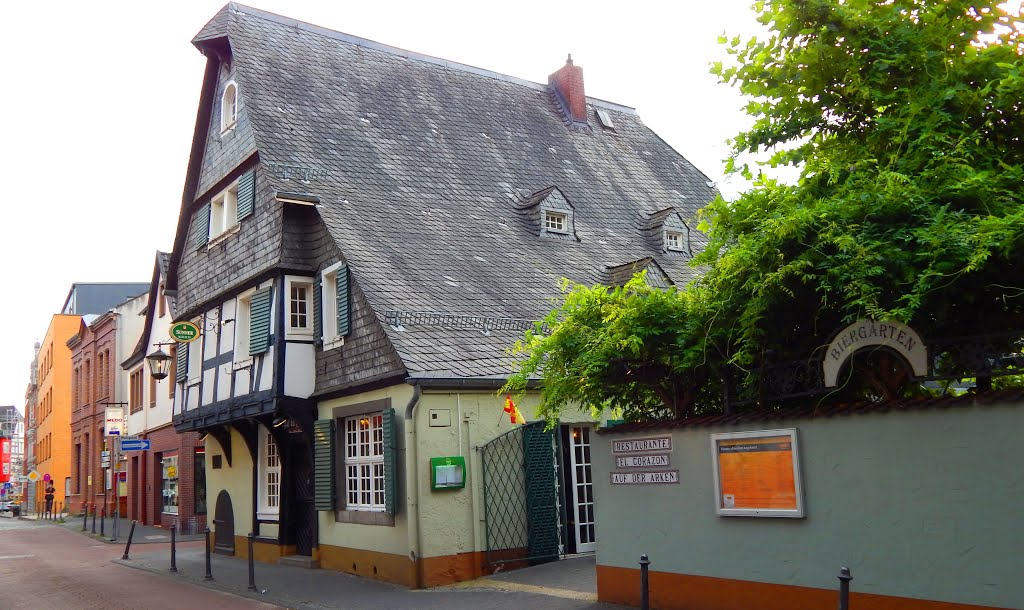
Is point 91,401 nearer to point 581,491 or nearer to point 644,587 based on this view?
point 581,491

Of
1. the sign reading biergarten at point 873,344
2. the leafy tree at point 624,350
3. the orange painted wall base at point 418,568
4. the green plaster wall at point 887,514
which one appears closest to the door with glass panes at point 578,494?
the orange painted wall base at point 418,568

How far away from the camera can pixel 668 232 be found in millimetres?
23078

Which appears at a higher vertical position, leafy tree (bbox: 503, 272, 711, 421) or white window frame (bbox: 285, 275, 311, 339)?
white window frame (bbox: 285, 275, 311, 339)

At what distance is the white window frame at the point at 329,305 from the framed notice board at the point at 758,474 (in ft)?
28.3

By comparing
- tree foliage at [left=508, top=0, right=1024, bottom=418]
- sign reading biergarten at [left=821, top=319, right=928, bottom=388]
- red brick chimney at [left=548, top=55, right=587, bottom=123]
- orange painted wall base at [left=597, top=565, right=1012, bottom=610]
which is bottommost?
orange painted wall base at [left=597, top=565, right=1012, bottom=610]

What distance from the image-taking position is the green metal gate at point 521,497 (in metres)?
14.8

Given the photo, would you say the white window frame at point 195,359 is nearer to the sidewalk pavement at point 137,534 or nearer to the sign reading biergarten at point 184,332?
the sign reading biergarten at point 184,332

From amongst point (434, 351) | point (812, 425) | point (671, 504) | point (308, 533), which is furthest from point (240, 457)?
point (812, 425)

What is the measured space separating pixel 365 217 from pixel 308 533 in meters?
6.02

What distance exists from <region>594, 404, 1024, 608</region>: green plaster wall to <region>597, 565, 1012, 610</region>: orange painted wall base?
3.0 inches

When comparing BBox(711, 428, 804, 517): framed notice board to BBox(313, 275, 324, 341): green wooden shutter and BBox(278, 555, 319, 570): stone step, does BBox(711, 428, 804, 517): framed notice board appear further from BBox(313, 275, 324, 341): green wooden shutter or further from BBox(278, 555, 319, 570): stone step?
BBox(278, 555, 319, 570): stone step

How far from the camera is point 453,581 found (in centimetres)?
1412

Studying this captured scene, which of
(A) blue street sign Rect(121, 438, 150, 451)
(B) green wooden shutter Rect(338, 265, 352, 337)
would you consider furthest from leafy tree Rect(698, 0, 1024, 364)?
(A) blue street sign Rect(121, 438, 150, 451)

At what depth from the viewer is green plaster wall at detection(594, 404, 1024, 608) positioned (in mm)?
7473
